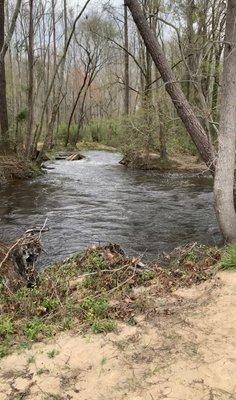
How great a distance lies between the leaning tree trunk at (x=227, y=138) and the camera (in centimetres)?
660

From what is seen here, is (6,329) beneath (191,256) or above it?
beneath

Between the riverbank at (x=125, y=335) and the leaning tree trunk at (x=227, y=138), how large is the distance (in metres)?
1.33

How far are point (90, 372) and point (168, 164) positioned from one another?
17.1 metres

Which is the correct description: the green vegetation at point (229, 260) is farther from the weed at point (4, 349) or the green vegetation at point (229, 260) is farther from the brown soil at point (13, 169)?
the brown soil at point (13, 169)

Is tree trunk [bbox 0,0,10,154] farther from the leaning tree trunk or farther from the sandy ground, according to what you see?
the sandy ground

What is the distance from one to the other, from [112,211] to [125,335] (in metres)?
7.00

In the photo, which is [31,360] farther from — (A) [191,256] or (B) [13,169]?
(B) [13,169]

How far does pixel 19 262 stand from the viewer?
221 inches

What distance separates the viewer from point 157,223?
9.94 meters

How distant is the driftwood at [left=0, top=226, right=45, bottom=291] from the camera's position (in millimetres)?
5223

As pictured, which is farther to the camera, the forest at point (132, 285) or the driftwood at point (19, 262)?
the driftwood at point (19, 262)

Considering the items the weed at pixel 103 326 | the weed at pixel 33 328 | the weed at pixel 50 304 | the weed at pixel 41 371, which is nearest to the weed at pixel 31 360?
the weed at pixel 41 371

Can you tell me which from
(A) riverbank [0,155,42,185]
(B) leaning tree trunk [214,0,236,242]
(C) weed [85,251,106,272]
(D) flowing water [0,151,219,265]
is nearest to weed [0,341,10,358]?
(C) weed [85,251,106,272]

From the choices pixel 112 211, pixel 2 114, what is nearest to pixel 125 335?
pixel 112 211
